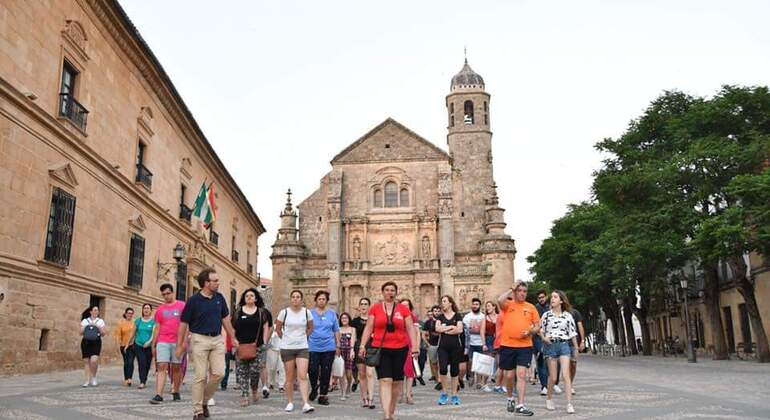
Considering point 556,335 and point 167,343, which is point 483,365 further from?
point 167,343

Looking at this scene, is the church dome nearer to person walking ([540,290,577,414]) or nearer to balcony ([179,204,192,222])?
balcony ([179,204,192,222])

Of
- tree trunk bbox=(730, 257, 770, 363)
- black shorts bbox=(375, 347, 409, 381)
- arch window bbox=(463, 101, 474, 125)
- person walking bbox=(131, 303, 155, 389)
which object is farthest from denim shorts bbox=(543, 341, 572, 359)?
arch window bbox=(463, 101, 474, 125)

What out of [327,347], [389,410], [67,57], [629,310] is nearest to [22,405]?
[327,347]

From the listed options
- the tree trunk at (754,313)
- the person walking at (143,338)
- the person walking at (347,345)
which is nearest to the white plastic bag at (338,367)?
the person walking at (347,345)

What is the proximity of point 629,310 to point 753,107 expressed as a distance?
15462 millimetres

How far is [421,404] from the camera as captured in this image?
9.22 metres

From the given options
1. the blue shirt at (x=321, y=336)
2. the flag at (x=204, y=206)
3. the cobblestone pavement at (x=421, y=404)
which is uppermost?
the flag at (x=204, y=206)

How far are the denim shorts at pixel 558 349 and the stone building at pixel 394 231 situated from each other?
27.5 metres

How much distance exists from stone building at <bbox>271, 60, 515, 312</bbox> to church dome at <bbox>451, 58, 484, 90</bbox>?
842 cm

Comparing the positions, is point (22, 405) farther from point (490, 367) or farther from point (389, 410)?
point (490, 367)

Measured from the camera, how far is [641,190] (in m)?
22.6

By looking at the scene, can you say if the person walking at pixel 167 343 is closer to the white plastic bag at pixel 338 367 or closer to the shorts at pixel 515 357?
the white plastic bag at pixel 338 367

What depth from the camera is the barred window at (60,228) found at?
1341 cm

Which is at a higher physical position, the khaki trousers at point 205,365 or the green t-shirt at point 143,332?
the green t-shirt at point 143,332
